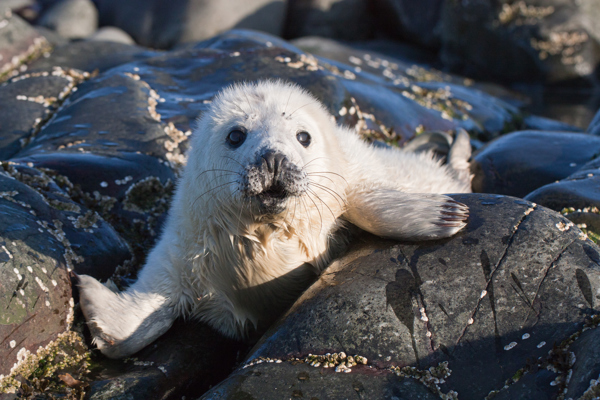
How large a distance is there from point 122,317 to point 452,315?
1735 millimetres

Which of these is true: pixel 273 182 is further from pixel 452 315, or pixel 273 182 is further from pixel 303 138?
pixel 452 315

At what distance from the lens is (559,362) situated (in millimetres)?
2166

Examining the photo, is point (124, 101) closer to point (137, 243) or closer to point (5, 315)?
point (137, 243)

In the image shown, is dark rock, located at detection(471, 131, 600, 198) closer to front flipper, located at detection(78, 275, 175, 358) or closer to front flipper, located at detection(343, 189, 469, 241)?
front flipper, located at detection(343, 189, 469, 241)

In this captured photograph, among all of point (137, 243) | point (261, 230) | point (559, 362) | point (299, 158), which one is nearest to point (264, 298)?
point (261, 230)

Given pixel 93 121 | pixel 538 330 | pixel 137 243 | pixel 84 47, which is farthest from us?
pixel 84 47

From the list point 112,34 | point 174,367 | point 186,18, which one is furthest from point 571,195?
point 112,34

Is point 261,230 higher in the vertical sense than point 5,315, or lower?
higher

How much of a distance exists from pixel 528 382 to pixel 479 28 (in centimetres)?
1202

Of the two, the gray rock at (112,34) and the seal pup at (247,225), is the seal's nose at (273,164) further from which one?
the gray rock at (112,34)

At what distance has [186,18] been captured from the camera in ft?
41.9

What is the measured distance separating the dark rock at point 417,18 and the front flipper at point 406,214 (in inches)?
462

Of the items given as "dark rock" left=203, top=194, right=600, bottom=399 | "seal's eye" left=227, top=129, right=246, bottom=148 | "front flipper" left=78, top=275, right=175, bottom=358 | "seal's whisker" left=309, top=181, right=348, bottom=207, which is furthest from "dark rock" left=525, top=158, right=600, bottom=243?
"front flipper" left=78, top=275, right=175, bottom=358

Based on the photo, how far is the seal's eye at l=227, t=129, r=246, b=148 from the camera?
116 inches
